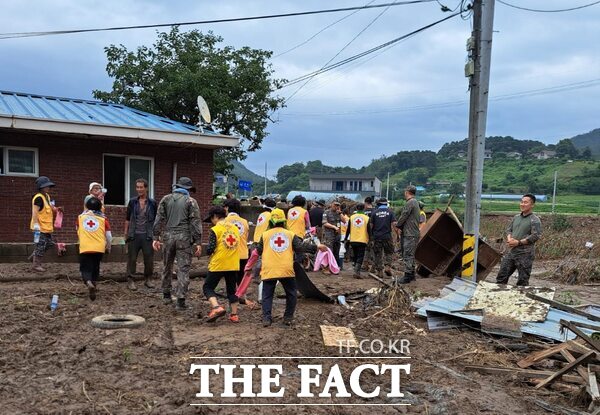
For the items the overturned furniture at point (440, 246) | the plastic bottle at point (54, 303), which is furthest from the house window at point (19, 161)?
the overturned furniture at point (440, 246)

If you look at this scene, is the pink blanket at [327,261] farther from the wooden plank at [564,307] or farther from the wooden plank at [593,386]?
the wooden plank at [593,386]

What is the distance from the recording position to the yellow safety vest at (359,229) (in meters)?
11.4

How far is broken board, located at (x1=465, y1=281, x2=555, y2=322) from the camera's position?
23.7ft

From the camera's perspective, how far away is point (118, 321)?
21.7 feet

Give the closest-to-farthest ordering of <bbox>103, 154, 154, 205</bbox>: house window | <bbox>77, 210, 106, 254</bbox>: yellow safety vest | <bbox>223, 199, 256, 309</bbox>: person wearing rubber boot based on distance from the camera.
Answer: <bbox>223, 199, 256, 309</bbox>: person wearing rubber boot < <bbox>77, 210, 106, 254</bbox>: yellow safety vest < <bbox>103, 154, 154, 205</bbox>: house window

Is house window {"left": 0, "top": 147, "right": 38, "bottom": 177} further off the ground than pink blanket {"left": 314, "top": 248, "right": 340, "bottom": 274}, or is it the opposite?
house window {"left": 0, "top": 147, "right": 38, "bottom": 177}

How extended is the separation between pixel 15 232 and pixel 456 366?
418 inches

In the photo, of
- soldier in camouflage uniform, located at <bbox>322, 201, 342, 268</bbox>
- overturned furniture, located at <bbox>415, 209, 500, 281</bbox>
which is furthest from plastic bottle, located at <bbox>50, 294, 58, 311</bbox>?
overturned furniture, located at <bbox>415, 209, 500, 281</bbox>

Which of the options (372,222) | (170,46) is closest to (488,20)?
(372,222)

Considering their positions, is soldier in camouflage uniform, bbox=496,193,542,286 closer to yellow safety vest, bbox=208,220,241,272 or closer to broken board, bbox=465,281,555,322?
broken board, bbox=465,281,555,322

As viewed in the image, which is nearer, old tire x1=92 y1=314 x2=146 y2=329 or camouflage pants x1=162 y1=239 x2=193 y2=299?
old tire x1=92 y1=314 x2=146 y2=329

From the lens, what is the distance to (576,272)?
14.4 metres

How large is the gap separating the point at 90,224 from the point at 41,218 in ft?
7.27

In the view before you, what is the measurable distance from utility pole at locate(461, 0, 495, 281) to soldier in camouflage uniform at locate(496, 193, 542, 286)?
3.26ft
